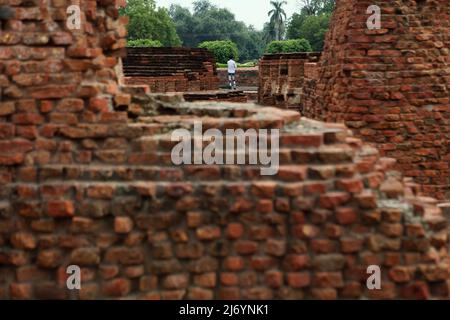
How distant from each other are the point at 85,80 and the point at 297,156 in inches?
50.9

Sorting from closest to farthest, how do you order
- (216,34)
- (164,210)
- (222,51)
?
(164,210), (222,51), (216,34)

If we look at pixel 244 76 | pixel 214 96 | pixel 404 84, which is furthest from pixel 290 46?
pixel 404 84

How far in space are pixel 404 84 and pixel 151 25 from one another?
4503 centimetres

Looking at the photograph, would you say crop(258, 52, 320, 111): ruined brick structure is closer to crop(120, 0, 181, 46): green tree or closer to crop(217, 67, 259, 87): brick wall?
crop(217, 67, 259, 87): brick wall

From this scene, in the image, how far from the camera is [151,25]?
49.5 m

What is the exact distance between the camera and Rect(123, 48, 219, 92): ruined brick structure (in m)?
15.2

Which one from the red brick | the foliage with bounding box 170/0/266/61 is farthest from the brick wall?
the foliage with bounding box 170/0/266/61

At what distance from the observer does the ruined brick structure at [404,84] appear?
6184 millimetres

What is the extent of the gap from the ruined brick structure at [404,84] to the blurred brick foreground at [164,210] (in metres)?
2.69

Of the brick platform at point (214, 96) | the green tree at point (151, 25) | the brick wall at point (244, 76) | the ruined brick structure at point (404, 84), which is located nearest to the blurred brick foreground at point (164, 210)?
the ruined brick structure at point (404, 84)

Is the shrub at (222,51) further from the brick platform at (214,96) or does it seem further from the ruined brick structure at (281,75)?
the brick platform at (214,96)

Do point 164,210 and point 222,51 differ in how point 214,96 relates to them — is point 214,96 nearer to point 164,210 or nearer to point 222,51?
point 164,210

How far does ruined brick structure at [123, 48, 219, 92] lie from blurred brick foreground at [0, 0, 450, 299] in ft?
35.0

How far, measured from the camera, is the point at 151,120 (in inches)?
147
